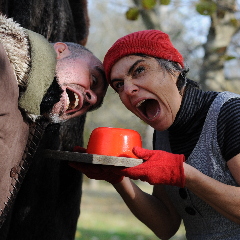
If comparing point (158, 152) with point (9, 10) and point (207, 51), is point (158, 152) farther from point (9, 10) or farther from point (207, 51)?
point (207, 51)

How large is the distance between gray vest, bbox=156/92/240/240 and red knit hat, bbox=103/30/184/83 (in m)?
0.41

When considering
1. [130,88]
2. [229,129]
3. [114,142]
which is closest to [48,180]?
[114,142]

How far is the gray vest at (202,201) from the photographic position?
97.6 inches

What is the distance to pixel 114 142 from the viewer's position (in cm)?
255

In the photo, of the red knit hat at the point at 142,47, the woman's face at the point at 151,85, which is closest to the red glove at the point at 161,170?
the woman's face at the point at 151,85

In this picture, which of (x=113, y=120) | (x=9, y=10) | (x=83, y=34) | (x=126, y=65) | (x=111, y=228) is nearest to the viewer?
(x=126, y=65)

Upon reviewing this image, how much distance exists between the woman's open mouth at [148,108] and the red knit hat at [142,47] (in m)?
0.28

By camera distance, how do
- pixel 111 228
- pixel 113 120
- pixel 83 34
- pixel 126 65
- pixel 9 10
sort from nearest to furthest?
pixel 126 65 < pixel 9 10 < pixel 83 34 < pixel 111 228 < pixel 113 120

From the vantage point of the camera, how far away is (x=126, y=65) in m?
2.57

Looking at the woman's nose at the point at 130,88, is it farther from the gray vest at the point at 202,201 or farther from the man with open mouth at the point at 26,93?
the gray vest at the point at 202,201

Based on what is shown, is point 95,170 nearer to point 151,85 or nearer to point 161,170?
point 161,170

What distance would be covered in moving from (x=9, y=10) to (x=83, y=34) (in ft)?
2.80

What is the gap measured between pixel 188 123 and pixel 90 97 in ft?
1.97

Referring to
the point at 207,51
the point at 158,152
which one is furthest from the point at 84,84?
the point at 207,51
